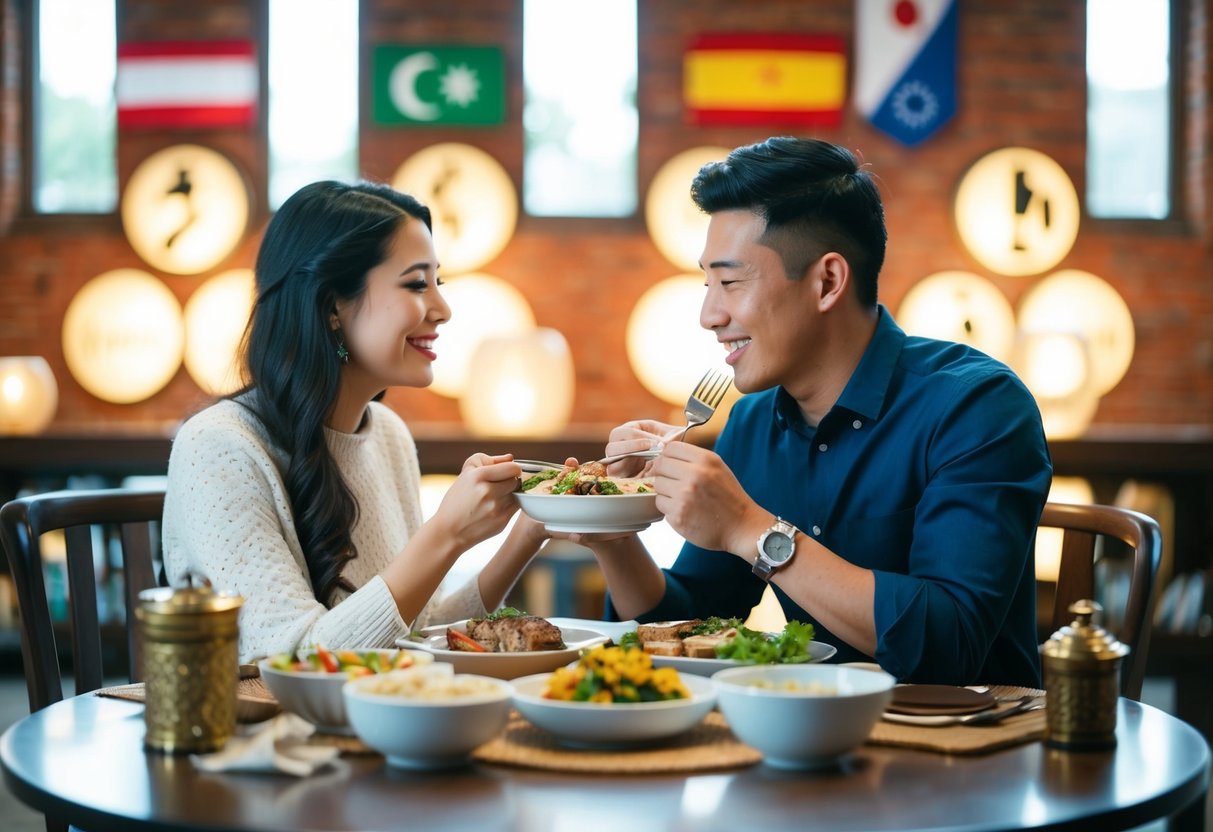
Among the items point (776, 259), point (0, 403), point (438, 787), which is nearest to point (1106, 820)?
point (438, 787)

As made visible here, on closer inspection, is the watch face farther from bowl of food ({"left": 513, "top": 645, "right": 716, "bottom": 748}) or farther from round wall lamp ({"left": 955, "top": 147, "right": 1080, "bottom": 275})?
round wall lamp ({"left": 955, "top": 147, "right": 1080, "bottom": 275})

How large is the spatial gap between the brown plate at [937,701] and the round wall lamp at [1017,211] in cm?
425

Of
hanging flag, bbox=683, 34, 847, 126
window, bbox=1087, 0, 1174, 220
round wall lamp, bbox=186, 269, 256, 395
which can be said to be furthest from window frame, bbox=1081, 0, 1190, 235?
round wall lamp, bbox=186, 269, 256, 395

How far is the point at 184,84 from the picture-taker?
5387 millimetres

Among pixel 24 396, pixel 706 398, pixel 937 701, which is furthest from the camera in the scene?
pixel 24 396

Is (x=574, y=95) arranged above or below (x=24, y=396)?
above

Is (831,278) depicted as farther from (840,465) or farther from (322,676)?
(322,676)

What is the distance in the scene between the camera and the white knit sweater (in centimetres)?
179

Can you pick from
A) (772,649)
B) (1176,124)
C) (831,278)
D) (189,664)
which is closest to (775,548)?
(772,649)

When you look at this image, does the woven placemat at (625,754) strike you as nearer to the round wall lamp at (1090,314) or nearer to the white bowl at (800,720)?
the white bowl at (800,720)

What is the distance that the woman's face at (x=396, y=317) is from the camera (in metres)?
2.26

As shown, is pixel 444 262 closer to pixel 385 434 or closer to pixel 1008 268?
pixel 1008 268

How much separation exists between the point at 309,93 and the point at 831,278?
A: 389 cm

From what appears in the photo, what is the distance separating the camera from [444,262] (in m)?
5.32
